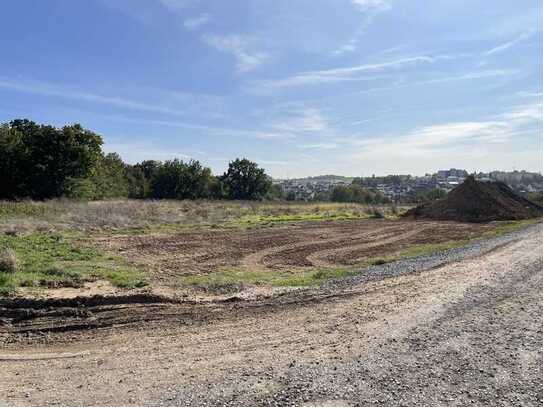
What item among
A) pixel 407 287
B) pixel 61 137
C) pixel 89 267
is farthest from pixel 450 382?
pixel 61 137

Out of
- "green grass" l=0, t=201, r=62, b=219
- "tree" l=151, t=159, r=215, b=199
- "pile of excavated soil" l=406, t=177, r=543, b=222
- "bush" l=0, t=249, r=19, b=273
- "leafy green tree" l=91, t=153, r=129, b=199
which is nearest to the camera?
"bush" l=0, t=249, r=19, b=273

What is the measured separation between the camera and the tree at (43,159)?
3741 centimetres

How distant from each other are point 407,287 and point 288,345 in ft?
15.9

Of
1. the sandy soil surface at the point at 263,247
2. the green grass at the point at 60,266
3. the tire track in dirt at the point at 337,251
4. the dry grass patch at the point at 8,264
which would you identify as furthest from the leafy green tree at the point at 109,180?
the dry grass patch at the point at 8,264

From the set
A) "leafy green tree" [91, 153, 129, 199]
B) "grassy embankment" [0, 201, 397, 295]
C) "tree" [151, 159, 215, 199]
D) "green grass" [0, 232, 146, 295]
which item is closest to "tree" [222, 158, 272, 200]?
"tree" [151, 159, 215, 199]

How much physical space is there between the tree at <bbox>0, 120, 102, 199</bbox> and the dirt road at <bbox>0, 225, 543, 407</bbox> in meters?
34.5

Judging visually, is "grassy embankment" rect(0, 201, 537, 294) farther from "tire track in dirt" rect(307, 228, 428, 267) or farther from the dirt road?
the dirt road

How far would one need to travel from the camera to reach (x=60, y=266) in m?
12.4

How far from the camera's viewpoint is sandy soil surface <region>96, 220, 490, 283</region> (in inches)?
604

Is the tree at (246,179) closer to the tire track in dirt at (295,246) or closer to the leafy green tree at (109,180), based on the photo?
the leafy green tree at (109,180)

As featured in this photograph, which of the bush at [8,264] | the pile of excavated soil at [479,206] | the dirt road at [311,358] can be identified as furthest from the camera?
the pile of excavated soil at [479,206]

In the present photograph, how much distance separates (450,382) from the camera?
5.49 meters

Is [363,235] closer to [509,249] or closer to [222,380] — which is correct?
[509,249]

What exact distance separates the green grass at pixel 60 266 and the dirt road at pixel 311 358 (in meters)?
3.44
